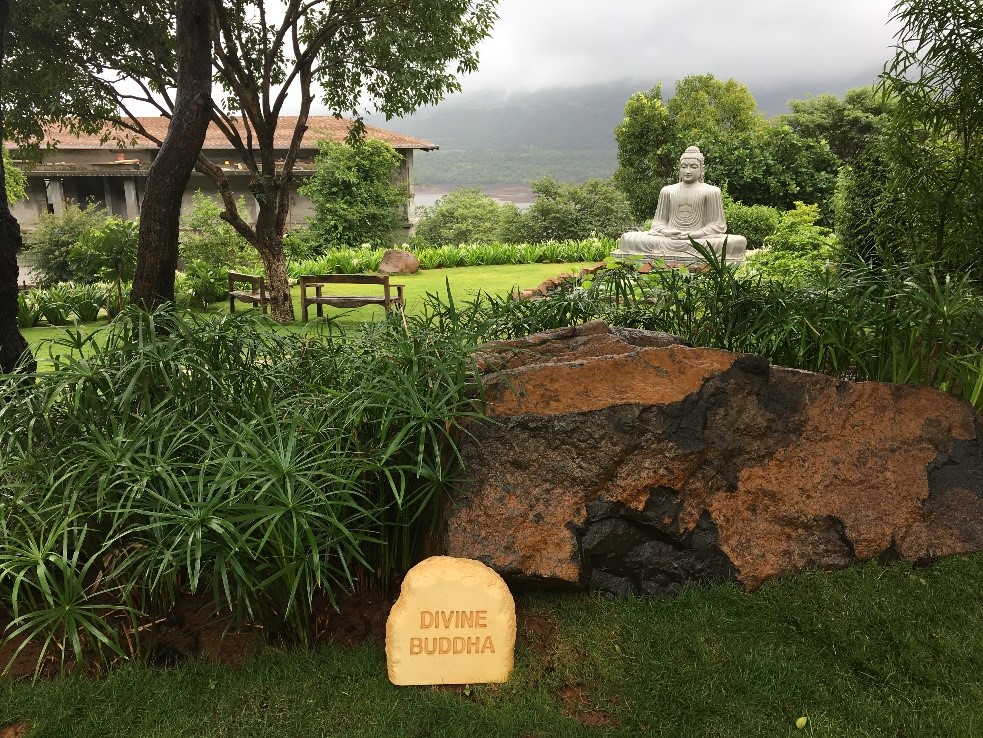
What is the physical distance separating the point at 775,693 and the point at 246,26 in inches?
377

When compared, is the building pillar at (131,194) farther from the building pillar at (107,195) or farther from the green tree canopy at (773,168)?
the green tree canopy at (773,168)

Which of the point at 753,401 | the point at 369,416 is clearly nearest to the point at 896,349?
the point at 753,401

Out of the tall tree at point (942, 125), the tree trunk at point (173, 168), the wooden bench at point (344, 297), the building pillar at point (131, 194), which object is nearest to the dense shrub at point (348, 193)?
the building pillar at point (131, 194)

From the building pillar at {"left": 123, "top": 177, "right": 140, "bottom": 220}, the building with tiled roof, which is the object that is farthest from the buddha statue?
the building pillar at {"left": 123, "top": 177, "right": 140, "bottom": 220}

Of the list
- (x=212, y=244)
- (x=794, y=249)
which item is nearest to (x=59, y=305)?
(x=212, y=244)

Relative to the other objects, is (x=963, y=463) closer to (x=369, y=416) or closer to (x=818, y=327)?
(x=818, y=327)

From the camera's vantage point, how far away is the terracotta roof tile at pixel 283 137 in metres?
19.7

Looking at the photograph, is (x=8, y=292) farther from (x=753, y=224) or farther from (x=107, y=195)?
(x=107, y=195)

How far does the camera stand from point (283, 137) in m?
21.7

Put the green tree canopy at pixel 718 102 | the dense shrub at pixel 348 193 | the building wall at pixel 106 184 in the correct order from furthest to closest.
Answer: the green tree canopy at pixel 718 102 → the building wall at pixel 106 184 → the dense shrub at pixel 348 193

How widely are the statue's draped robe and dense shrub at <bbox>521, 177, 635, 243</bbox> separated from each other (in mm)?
11566

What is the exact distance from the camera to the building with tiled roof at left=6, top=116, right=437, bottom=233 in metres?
18.9

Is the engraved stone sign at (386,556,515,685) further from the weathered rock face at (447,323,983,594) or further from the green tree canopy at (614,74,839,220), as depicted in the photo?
the green tree canopy at (614,74,839,220)

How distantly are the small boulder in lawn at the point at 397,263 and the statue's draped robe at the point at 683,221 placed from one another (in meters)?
5.02
